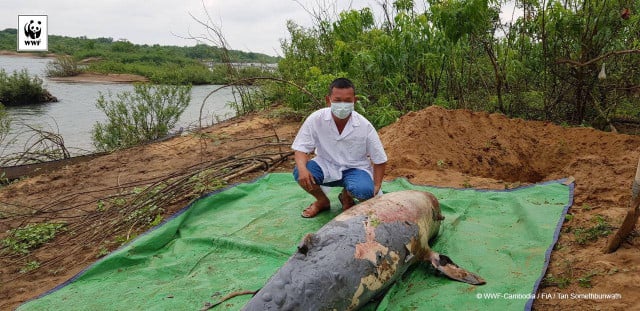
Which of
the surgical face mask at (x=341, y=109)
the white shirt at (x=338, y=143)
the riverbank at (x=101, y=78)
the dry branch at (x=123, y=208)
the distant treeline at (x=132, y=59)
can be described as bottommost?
the dry branch at (x=123, y=208)

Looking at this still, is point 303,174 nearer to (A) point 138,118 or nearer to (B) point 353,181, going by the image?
(B) point 353,181

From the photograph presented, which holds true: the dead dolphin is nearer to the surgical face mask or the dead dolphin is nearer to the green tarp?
the green tarp

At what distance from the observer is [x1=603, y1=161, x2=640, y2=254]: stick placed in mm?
2287

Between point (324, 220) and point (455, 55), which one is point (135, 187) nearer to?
→ point (324, 220)

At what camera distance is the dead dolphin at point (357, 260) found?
193 cm

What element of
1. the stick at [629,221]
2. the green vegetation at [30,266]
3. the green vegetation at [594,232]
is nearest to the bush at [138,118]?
the green vegetation at [30,266]

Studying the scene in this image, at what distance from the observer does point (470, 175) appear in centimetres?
476

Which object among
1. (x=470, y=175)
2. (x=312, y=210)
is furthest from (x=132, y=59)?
(x=312, y=210)

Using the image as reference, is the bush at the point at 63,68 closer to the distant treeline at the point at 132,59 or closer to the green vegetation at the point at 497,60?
the distant treeline at the point at 132,59

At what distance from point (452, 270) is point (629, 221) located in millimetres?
1021

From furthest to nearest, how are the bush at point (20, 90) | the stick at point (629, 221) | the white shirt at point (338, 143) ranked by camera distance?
the bush at point (20, 90) < the white shirt at point (338, 143) < the stick at point (629, 221)

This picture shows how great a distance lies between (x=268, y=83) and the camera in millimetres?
11031

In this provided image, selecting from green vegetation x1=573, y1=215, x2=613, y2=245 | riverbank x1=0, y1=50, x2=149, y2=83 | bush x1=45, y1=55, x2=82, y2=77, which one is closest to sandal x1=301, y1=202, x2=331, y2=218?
green vegetation x1=573, y1=215, x2=613, y2=245

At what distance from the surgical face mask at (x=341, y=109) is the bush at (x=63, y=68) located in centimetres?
3131
